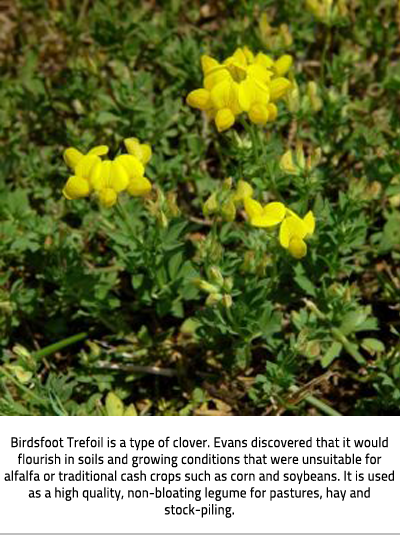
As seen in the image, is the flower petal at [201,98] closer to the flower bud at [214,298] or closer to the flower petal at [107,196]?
the flower petal at [107,196]

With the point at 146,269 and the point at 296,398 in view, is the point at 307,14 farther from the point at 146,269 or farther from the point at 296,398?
the point at 296,398

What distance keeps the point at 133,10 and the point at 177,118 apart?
29.5 inches

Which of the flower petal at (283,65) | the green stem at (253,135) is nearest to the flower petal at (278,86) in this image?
the green stem at (253,135)

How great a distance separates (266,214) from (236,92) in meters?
0.39

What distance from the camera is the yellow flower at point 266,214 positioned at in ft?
8.16

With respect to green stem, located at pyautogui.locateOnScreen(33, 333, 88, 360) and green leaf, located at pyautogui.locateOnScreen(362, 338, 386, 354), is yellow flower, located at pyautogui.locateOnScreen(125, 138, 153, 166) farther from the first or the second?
green leaf, located at pyautogui.locateOnScreen(362, 338, 386, 354)

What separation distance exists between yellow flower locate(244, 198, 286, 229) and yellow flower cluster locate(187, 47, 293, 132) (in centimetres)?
27

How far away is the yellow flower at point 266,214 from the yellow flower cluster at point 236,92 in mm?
267

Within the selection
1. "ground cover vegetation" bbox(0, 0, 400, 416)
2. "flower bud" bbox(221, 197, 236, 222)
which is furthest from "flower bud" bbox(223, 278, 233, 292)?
"flower bud" bbox(221, 197, 236, 222)

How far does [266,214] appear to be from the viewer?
2.52 metres

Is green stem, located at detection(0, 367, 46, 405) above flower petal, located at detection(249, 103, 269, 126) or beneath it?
beneath

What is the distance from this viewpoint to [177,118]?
12.1 feet

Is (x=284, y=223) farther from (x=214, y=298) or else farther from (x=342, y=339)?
(x=342, y=339)

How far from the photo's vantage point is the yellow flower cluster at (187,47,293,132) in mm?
2510
